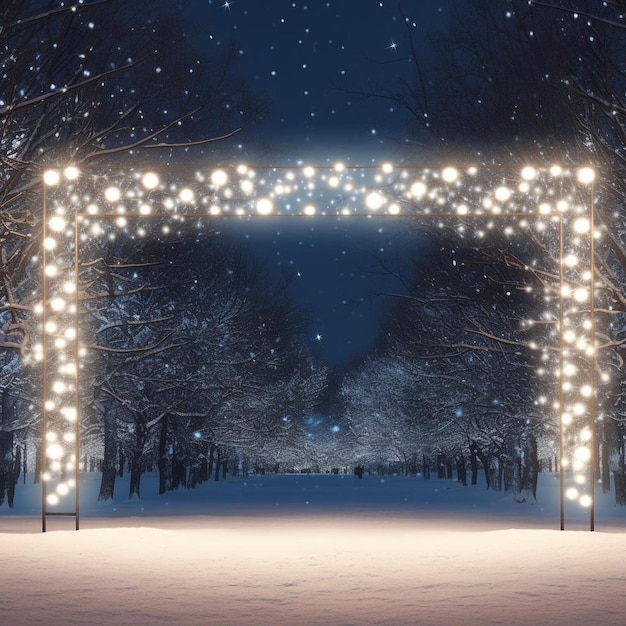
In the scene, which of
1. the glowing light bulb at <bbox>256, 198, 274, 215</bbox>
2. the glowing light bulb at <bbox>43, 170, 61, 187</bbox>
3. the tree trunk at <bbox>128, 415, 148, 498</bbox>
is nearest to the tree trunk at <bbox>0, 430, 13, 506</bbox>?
the tree trunk at <bbox>128, 415, 148, 498</bbox>

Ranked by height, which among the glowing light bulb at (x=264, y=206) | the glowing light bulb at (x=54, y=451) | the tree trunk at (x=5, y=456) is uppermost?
the glowing light bulb at (x=264, y=206)

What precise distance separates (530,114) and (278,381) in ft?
88.7

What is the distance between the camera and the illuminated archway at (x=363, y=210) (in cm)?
1395

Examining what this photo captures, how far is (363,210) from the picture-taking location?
607 inches

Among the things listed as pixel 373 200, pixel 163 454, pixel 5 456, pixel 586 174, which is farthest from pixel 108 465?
pixel 586 174

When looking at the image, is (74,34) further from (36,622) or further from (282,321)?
(282,321)

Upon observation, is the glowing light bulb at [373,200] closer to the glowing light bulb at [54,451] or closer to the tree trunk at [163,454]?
the glowing light bulb at [54,451]

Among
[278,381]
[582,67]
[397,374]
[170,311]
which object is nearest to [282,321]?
[170,311]

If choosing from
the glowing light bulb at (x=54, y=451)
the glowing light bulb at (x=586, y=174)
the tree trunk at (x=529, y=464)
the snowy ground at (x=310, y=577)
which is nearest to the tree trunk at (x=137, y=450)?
the tree trunk at (x=529, y=464)

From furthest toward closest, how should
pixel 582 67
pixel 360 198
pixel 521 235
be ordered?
pixel 521 235 → pixel 582 67 → pixel 360 198

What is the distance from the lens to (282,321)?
35906 millimetres

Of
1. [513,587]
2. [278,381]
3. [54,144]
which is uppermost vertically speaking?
[54,144]

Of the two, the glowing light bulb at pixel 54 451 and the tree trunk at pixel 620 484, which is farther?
the tree trunk at pixel 620 484

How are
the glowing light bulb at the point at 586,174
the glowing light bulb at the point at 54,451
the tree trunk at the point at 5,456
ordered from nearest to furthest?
the glowing light bulb at the point at 586,174
the glowing light bulb at the point at 54,451
the tree trunk at the point at 5,456
